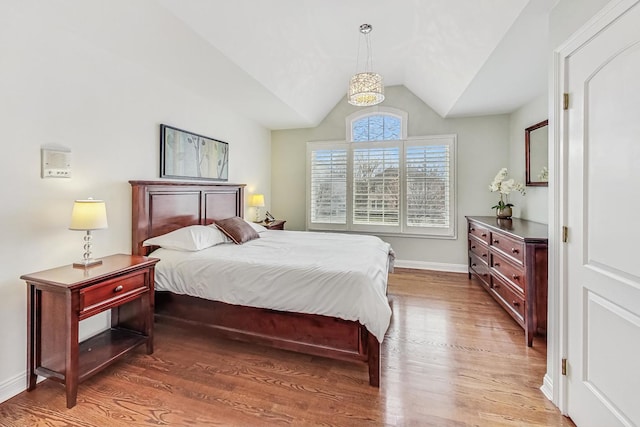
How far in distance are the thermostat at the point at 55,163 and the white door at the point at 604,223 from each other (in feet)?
11.1

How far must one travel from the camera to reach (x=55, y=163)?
2133 millimetres

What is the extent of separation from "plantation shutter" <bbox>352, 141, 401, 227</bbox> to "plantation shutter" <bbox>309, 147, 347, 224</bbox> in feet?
0.71

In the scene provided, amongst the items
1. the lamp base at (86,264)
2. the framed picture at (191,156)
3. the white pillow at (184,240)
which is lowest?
the lamp base at (86,264)

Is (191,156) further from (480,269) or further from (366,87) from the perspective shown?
(480,269)

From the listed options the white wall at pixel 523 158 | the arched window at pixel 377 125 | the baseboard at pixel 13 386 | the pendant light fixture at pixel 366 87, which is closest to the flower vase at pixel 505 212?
the white wall at pixel 523 158

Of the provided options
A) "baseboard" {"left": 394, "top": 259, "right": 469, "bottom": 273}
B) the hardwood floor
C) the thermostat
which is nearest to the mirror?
"baseboard" {"left": 394, "top": 259, "right": 469, "bottom": 273}

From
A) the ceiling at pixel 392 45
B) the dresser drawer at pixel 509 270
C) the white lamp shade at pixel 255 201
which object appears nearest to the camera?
the ceiling at pixel 392 45

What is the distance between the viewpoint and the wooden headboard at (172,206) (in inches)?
110

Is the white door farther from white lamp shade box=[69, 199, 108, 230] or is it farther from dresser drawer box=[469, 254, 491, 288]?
white lamp shade box=[69, 199, 108, 230]

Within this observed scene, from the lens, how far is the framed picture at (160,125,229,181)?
10.3ft

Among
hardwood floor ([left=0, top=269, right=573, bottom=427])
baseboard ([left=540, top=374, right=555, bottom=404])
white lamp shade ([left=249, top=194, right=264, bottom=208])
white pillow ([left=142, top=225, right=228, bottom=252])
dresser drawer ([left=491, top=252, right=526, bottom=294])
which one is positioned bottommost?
hardwood floor ([left=0, top=269, right=573, bottom=427])

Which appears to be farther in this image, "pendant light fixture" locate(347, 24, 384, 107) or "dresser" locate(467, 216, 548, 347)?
"pendant light fixture" locate(347, 24, 384, 107)

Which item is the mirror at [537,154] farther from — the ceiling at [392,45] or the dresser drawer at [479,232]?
the dresser drawer at [479,232]

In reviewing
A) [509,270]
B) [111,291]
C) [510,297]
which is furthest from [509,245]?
[111,291]
